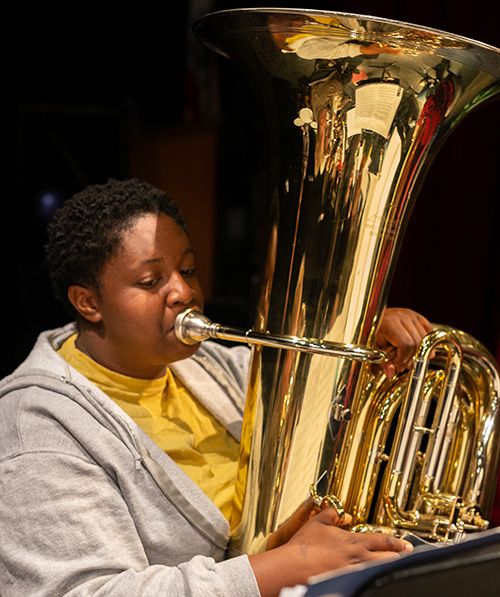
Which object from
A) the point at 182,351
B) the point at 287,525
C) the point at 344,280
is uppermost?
the point at 344,280

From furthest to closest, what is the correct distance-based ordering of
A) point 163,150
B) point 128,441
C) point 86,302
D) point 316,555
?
1. point 163,150
2. point 86,302
3. point 128,441
4. point 316,555

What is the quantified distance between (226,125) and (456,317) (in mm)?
1456

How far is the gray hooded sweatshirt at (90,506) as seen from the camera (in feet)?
3.64

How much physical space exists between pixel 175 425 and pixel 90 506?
0.83 feet

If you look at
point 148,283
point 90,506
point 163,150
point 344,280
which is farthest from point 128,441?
point 163,150

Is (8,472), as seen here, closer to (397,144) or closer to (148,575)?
(148,575)

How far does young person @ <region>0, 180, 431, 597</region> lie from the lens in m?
1.12

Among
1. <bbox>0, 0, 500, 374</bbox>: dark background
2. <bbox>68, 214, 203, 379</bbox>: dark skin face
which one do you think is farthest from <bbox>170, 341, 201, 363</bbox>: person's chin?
<bbox>0, 0, 500, 374</bbox>: dark background

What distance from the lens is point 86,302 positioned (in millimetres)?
1344

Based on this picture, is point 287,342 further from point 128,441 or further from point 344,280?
point 128,441

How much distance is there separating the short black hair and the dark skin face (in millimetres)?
14

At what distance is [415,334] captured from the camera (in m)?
1.34

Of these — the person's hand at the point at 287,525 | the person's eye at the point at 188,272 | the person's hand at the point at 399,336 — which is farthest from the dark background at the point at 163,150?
the person's hand at the point at 287,525

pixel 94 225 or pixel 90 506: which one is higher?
pixel 94 225
